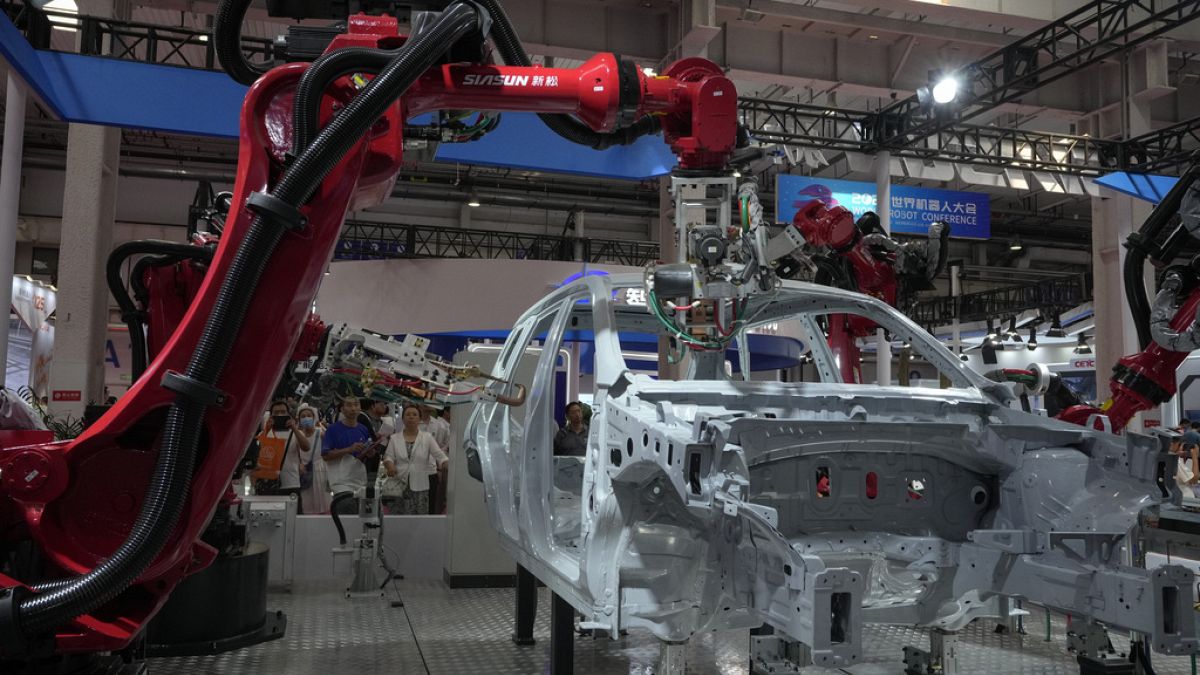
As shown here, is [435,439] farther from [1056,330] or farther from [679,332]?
[1056,330]

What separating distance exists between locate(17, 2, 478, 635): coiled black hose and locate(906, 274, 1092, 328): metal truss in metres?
23.4

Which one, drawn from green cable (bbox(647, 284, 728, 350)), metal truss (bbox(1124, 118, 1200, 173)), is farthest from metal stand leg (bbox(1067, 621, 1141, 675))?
metal truss (bbox(1124, 118, 1200, 173))

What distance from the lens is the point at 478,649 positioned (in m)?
5.14

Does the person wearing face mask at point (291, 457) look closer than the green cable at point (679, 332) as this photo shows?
No

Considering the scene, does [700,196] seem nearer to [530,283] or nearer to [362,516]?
[362,516]

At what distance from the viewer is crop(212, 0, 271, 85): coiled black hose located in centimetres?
320

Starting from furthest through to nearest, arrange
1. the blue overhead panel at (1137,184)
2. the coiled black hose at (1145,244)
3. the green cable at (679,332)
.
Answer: the blue overhead panel at (1137,184) → the coiled black hose at (1145,244) → the green cable at (679,332)

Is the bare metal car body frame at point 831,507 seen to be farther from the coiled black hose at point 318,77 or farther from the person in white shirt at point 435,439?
the person in white shirt at point 435,439

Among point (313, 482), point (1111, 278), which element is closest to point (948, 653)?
point (313, 482)

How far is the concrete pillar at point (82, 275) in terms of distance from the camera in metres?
10.2

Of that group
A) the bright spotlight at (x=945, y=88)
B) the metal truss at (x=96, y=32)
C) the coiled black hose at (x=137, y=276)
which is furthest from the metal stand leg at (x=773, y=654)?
the bright spotlight at (x=945, y=88)

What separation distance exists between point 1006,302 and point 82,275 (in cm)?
2321

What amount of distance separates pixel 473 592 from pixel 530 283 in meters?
10.4

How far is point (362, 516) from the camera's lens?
6355 millimetres
